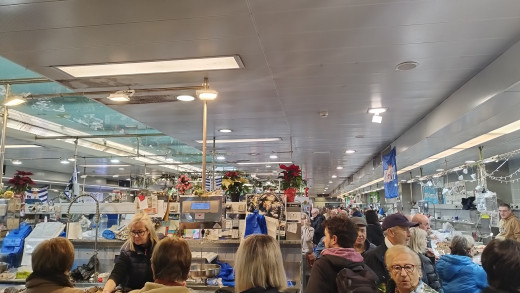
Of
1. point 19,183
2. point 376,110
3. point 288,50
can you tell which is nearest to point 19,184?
point 19,183

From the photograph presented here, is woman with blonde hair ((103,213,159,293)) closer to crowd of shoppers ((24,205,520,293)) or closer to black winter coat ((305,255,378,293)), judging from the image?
crowd of shoppers ((24,205,520,293))

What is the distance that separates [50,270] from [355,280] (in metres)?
1.99

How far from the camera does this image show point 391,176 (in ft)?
28.1

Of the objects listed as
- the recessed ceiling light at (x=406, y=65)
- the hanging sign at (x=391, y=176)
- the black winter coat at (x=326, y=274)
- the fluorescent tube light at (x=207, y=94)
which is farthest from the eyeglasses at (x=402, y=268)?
the hanging sign at (x=391, y=176)

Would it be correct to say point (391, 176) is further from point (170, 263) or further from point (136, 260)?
point (170, 263)

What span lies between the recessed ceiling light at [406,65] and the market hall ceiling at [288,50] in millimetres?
65

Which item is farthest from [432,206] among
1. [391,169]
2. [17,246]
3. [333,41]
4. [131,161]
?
[17,246]

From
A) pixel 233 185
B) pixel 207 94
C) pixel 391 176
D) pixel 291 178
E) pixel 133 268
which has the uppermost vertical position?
pixel 207 94

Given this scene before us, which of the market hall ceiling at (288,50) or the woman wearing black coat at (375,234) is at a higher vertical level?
the market hall ceiling at (288,50)

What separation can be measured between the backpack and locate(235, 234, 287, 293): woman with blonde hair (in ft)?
1.30

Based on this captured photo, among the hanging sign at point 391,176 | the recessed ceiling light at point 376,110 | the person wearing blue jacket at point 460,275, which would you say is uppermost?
the recessed ceiling light at point 376,110

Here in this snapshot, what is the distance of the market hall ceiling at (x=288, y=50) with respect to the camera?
2910 millimetres

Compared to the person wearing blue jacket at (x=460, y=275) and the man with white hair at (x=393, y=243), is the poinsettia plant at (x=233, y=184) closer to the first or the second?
the man with white hair at (x=393, y=243)

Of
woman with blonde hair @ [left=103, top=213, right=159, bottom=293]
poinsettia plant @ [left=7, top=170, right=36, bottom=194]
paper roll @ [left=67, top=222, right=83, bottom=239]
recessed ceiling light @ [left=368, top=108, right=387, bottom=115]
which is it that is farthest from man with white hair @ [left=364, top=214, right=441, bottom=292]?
poinsettia plant @ [left=7, top=170, right=36, bottom=194]
